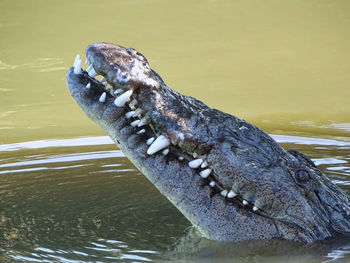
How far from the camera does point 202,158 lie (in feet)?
15.4

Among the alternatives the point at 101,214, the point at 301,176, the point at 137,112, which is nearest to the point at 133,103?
the point at 137,112

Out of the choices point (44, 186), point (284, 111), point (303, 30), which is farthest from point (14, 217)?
point (303, 30)

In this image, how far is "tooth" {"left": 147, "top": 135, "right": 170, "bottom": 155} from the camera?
4602mm

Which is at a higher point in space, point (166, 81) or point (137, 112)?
point (166, 81)

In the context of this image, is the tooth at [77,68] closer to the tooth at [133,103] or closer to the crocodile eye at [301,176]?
the tooth at [133,103]

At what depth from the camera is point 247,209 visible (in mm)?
4844

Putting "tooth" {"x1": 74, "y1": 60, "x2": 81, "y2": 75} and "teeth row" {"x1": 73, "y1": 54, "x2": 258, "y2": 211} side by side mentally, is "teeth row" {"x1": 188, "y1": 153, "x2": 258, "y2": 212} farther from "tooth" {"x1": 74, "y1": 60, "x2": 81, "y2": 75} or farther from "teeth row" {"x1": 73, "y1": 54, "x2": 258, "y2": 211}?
"tooth" {"x1": 74, "y1": 60, "x2": 81, "y2": 75}

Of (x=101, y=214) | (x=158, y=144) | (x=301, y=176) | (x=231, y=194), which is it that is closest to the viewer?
(x=158, y=144)

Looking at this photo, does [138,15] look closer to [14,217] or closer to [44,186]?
[44,186]

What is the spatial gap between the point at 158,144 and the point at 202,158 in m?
0.28

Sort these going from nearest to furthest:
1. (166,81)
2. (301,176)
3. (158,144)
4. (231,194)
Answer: (158,144), (231,194), (301,176), (166,81)

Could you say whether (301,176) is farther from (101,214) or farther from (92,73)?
(101,214)

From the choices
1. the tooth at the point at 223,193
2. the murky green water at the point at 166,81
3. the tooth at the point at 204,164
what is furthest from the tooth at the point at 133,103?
the murky green water at the point at 166,81

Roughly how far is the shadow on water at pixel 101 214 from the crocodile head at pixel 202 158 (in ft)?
0.57
